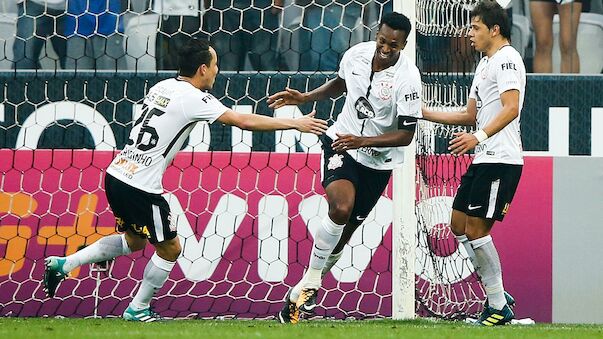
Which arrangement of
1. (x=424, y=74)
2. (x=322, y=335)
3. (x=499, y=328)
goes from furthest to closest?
(x=424, y=74), (x=499, y=328), (x=322, y=335)

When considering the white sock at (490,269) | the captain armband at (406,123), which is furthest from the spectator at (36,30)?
the white sock at (490,269)

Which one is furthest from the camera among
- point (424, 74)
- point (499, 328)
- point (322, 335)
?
point (424, 74)

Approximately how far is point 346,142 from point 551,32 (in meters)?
2.43

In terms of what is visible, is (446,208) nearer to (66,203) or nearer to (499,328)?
(499,328)

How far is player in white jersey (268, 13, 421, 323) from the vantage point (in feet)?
24.7

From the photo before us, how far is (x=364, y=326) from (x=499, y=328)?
0.77 metres

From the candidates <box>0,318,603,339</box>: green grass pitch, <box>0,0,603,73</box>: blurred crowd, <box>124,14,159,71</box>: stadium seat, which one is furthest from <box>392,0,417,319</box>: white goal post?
<box>124,14,159,71</box>: stadium seat

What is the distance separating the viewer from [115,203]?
7.65 meters

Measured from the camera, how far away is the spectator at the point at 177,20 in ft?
29.3

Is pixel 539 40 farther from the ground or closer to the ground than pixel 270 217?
farther from the ground

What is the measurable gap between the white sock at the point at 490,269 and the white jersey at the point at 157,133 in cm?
181

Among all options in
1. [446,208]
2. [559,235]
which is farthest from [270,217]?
[559,235]

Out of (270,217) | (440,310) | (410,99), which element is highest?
(410,99)

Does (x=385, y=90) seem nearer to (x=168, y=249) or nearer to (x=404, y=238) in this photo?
(x=404, y=238)
